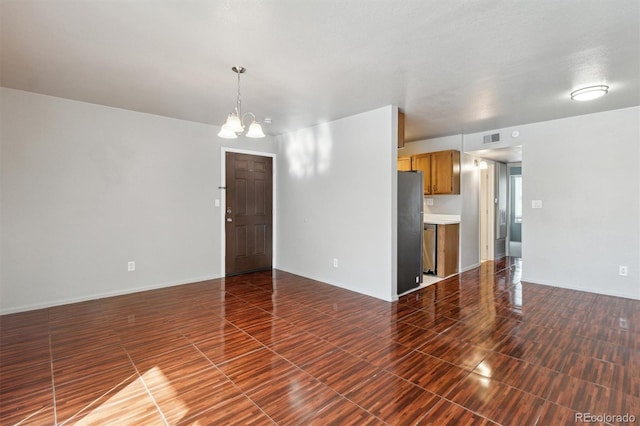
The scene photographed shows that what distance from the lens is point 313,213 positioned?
5055 millimetres

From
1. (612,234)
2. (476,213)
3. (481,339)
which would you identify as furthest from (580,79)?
(476,213)

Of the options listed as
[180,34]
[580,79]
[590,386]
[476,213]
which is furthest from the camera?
[476,213]

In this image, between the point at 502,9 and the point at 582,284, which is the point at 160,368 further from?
the point at 582,284

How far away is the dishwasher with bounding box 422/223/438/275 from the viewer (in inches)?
207

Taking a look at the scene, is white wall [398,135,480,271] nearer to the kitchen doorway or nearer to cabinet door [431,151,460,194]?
cabinet door [431,151,460,194]

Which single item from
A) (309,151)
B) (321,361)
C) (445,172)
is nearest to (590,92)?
(445,172)

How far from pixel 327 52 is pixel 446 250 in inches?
155

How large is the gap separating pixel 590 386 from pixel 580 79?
2.81 metres

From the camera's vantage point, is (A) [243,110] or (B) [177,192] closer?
(A) [243,110]

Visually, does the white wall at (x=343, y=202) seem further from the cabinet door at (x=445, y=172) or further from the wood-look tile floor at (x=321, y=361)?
the cabinet door at (x=445, y=172)

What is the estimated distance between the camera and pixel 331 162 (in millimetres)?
4699

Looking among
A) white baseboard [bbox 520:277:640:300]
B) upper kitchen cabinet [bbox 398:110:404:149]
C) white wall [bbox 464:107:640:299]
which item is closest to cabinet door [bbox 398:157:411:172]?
white wall [bbox 464:107:640:299]

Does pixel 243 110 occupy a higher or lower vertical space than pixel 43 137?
higher

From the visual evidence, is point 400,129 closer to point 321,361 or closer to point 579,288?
point 321,361
